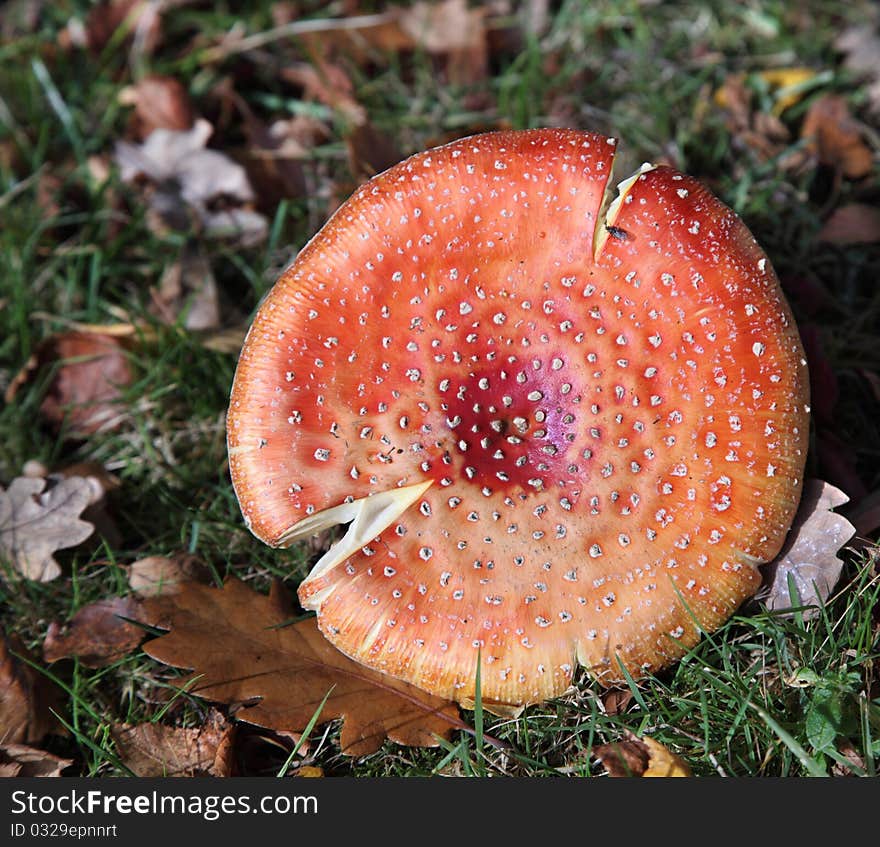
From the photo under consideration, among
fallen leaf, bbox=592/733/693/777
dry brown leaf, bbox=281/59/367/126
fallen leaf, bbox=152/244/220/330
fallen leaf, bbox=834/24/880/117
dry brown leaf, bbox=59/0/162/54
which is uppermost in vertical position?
fallen leaf, bbox=834/24/880/117

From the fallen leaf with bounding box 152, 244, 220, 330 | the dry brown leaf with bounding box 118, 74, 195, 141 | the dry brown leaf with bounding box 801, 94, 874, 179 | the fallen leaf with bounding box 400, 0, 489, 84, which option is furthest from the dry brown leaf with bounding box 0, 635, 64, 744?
the dry brown leaf with bounding box 801, 94, 874, 179

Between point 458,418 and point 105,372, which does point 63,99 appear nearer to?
point 105,372

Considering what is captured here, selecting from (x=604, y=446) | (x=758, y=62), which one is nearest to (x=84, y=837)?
(x=604, y=446)

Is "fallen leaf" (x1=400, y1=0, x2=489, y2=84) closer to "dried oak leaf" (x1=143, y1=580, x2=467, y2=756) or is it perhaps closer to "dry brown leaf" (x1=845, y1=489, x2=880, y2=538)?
"dry brown leaf" (x1=845, y1=489, x2=880, y2=538)

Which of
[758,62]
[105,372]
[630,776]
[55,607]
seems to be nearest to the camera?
[630,776]

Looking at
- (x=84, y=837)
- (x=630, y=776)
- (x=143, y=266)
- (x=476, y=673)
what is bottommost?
(x=84, y=837)

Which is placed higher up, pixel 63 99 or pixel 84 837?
pixel 63 99

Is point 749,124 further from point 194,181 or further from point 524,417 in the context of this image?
point 194,181
